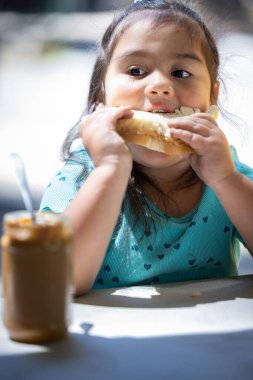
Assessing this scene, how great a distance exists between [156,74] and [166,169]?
9.3 inches

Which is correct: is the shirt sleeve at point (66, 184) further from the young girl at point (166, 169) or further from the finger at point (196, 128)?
the finger at point (196, 128)

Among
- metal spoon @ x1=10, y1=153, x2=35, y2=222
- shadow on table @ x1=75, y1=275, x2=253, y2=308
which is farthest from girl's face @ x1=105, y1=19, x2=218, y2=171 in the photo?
metal spoon @ x1=10, y1=153, x2=35, y2=222

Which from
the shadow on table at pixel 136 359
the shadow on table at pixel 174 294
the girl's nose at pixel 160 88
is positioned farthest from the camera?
the girl's nose at pixel 160 88

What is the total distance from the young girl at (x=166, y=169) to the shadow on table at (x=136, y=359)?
1.56ft

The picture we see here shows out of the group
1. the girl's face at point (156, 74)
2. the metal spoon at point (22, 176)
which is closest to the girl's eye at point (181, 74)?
the girl's face at point (156, 74)

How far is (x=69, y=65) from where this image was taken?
19.0 ft

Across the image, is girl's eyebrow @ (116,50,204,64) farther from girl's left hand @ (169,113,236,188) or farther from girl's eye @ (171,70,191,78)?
girl's left hand @ (169,113,236,188)

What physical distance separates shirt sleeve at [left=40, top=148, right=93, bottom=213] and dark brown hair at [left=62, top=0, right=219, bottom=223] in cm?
2

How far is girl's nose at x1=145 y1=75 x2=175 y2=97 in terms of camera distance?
1.50 meters

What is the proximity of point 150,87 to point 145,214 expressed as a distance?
0.98 ft

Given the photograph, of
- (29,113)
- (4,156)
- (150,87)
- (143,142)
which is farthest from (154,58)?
(29,113)

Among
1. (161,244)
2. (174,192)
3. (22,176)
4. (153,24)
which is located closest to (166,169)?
(174,192)

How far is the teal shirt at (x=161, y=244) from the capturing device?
5.14 feet

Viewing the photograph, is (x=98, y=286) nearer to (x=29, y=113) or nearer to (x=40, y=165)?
(x=40, y=165)
